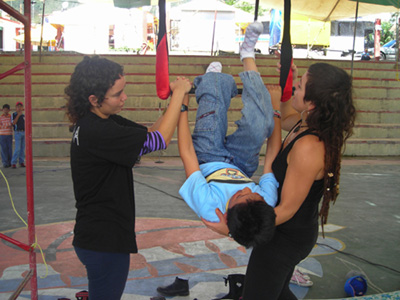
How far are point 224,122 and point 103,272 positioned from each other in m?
0.99

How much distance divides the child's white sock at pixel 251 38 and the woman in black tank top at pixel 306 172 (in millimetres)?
439

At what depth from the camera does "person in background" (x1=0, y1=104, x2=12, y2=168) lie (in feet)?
29.0

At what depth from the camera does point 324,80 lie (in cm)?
206

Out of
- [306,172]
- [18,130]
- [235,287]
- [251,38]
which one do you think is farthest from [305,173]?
[18,130]

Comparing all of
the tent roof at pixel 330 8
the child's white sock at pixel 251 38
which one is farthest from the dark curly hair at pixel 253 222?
the tent roof at pixel 330 8

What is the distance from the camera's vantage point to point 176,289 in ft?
11.0

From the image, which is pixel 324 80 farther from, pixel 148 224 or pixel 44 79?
pixel 44 79

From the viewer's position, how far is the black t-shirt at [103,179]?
199 cm

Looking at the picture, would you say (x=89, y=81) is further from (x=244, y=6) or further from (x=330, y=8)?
(x=244, y=6)

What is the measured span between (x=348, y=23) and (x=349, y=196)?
22078mm

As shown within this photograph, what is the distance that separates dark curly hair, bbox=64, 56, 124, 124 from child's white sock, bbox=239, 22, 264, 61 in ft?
2.63

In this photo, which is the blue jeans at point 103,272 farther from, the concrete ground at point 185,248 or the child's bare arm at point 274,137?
the concrete ground at point 185,248

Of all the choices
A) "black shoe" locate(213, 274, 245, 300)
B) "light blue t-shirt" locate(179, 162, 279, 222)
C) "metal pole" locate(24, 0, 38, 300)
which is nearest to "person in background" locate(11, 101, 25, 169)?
"metal pole" locate(24, 0, 38, 300)

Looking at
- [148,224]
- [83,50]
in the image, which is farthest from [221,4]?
[148,224]
